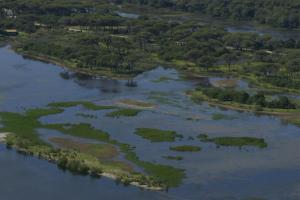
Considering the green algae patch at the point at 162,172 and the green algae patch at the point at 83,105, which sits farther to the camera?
the green algae patch at the point at 83,105

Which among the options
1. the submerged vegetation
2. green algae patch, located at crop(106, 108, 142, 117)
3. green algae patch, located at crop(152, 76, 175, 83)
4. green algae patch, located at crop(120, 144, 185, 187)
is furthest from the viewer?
green algae patch, located at crop(152, 76, 175, 83)

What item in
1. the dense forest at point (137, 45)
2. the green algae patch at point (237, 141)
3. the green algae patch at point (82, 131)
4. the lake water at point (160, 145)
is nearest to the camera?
the lake water at point (160, 145)

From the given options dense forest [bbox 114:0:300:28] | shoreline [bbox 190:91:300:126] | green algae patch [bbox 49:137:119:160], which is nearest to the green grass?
shoreline [bbox 190:91:300:126]

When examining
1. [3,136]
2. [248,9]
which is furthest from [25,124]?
[248,9]

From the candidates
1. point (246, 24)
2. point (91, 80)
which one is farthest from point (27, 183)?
point (246, 24)

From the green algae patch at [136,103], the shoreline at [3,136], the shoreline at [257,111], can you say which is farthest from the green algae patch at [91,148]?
the shoreline at [257,111]

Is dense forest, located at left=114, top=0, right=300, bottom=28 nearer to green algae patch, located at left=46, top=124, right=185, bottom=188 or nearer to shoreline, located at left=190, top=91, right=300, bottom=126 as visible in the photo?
shoreline, located at left=190, top=91, right=300, bottom=126

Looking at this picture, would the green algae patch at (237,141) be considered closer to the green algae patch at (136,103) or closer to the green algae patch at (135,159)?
the green algae patch at (135,159)
